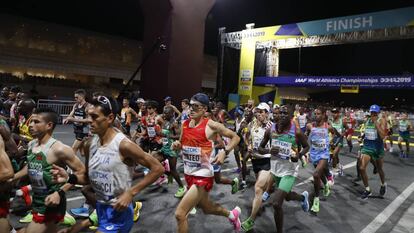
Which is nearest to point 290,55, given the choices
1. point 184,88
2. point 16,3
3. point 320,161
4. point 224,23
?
point 224,23

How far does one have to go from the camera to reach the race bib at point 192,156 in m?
4.49

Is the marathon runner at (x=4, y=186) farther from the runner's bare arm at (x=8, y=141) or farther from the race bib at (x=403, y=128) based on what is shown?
the race bib at (x=403, y=128)

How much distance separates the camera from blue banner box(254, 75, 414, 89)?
18.4 meters

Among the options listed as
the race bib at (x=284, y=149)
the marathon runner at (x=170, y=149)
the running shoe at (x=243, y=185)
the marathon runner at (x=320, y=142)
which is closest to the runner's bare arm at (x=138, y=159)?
the race bib at (x=284, y=149)

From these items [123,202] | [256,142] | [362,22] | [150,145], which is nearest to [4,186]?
[123,202]

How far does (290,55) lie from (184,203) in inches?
1728

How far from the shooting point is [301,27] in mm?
21359

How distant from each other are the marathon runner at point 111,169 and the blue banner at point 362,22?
1895 cm

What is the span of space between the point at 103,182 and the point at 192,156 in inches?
68.2

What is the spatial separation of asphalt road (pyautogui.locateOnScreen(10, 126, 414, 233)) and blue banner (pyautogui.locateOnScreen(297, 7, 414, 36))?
1168 centimetres

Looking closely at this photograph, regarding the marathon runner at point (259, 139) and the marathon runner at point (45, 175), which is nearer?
the marathon runner at point (45, 175)

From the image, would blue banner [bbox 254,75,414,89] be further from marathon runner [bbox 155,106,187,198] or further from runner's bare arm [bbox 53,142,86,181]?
runner's bare arm [bbox 53,142,86,181]

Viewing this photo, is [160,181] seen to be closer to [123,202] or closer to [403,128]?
[123,202]

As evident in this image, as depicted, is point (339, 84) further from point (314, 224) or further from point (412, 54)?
point (412, 54)
